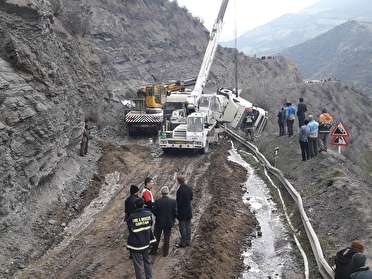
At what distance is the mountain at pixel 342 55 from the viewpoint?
118 meters

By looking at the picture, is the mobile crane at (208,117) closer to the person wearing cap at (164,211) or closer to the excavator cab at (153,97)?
the excavator cab at (153,97)

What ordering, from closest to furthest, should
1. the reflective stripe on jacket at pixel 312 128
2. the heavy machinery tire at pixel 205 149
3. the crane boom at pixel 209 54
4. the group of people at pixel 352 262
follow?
the group of people at pixel 352 262, the reflective stripe on jacket at pixel 312 128, the heavy machinery tire at pixel 205 149, the crane boom at pixel 209 54

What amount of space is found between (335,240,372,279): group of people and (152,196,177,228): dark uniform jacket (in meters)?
4.23

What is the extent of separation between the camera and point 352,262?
30.4 feet

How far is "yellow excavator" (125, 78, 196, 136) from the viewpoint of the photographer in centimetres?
2942

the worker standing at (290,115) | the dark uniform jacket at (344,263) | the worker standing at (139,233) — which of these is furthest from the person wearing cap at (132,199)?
the worker standing at (290,115)

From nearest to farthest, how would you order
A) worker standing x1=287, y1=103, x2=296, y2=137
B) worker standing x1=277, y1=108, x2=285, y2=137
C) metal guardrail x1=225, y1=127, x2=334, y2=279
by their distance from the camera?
metal guardrail x1=225, y1=127, x2=334, y2=279 → worker standing x1=287, y1=103, x2=296, y2=137 → worker standing x1=277, y1=108, x2=285, y2=137

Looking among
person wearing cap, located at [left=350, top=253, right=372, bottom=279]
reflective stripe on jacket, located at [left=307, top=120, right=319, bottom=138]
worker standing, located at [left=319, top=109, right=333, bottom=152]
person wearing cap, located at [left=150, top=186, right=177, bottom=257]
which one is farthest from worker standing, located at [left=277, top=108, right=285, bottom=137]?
person wearing cap, located at [left=350, top=253, right=372, bottom=279]

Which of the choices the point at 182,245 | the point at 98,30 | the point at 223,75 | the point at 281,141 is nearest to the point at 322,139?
the point at 281,141

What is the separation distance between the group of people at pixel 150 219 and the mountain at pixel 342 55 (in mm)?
93796

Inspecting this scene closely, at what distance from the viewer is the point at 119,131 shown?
30297 mm

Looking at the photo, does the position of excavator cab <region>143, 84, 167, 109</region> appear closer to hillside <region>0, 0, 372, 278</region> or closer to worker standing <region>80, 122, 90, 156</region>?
hillside <region>0, 0, 372, 278</region>

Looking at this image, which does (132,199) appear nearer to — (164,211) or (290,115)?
(164,211)

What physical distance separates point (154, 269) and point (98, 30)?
38982 mm
